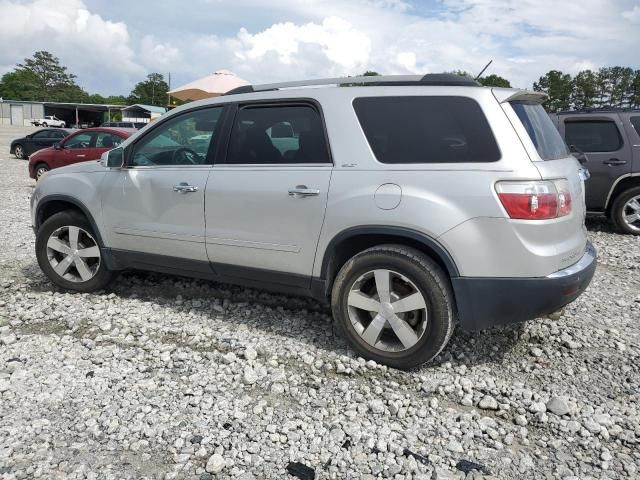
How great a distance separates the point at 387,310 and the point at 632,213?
6295 mm

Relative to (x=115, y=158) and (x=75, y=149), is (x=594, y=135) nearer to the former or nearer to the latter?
(x=115, y=158)

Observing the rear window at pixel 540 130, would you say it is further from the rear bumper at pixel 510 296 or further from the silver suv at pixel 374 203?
the rear bumper at pixel 510 296

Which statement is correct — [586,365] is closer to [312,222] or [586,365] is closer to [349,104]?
[312,222]

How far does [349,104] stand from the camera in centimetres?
360

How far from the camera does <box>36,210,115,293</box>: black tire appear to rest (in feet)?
15.5

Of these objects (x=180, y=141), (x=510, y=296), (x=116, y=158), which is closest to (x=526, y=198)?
(x=510, y=296)

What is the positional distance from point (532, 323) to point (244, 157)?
264 centimetres

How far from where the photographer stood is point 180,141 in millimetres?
4336

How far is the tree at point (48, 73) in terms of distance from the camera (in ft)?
356

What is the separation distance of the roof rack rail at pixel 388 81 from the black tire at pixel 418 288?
1109 millimetres

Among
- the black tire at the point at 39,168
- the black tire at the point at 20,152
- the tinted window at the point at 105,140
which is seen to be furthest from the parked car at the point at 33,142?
the tinted window at the point at 105,140

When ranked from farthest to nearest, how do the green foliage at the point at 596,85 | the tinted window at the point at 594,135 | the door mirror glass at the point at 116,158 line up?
the green foliage at the point at 596,85
the tinted window at the point at 594,135
the door mirror glass at the point at 116,158

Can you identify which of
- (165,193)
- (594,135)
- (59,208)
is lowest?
(59,208)

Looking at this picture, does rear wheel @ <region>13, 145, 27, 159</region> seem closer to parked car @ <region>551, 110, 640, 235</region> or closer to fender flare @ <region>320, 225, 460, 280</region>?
parked car @ <region>551, 110, 640, 235</region>
